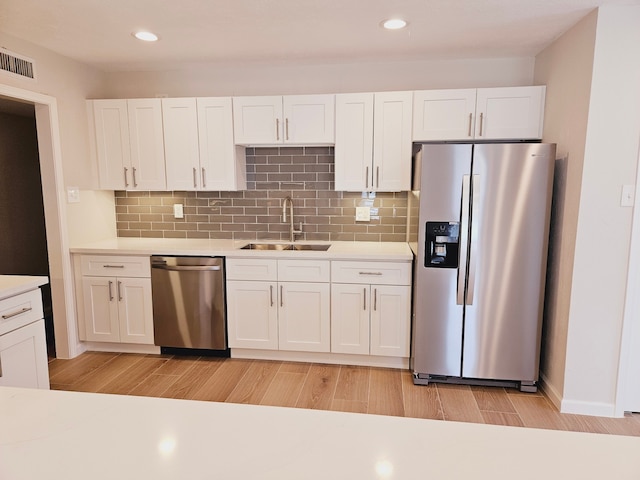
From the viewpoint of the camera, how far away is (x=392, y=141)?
3.05 meters

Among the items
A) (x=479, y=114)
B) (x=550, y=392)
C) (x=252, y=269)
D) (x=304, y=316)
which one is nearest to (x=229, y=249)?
(x=252, y=269)

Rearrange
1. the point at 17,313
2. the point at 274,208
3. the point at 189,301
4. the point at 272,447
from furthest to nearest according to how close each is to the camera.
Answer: the point at 274,208, the point at 189,301, the point at 17,313, the point at 272,447

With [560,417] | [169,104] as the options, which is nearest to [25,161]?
[169,104]

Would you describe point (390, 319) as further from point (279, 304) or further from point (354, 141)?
point (354, 141)

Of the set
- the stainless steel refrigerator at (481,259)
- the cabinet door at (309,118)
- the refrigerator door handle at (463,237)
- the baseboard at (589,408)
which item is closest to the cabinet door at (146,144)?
the cabinet door at (309,118)

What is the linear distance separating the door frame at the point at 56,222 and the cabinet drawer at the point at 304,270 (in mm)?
1769

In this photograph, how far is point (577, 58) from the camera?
242 centimetres

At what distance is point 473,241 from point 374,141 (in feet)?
3.61

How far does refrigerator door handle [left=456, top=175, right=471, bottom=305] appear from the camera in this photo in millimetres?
2529

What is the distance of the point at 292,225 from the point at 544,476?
2.97m

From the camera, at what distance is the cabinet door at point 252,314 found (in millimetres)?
3076

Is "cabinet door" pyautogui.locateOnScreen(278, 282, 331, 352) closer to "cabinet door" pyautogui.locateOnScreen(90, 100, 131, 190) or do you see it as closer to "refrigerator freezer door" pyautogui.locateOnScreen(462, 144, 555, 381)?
"refrigerator freezer door" pyautogui.locateOnScreen(462, 144, 555, 381)

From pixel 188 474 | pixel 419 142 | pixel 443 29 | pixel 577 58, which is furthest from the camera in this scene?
pixel 419 142

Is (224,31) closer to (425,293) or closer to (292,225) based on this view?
(292,225)
